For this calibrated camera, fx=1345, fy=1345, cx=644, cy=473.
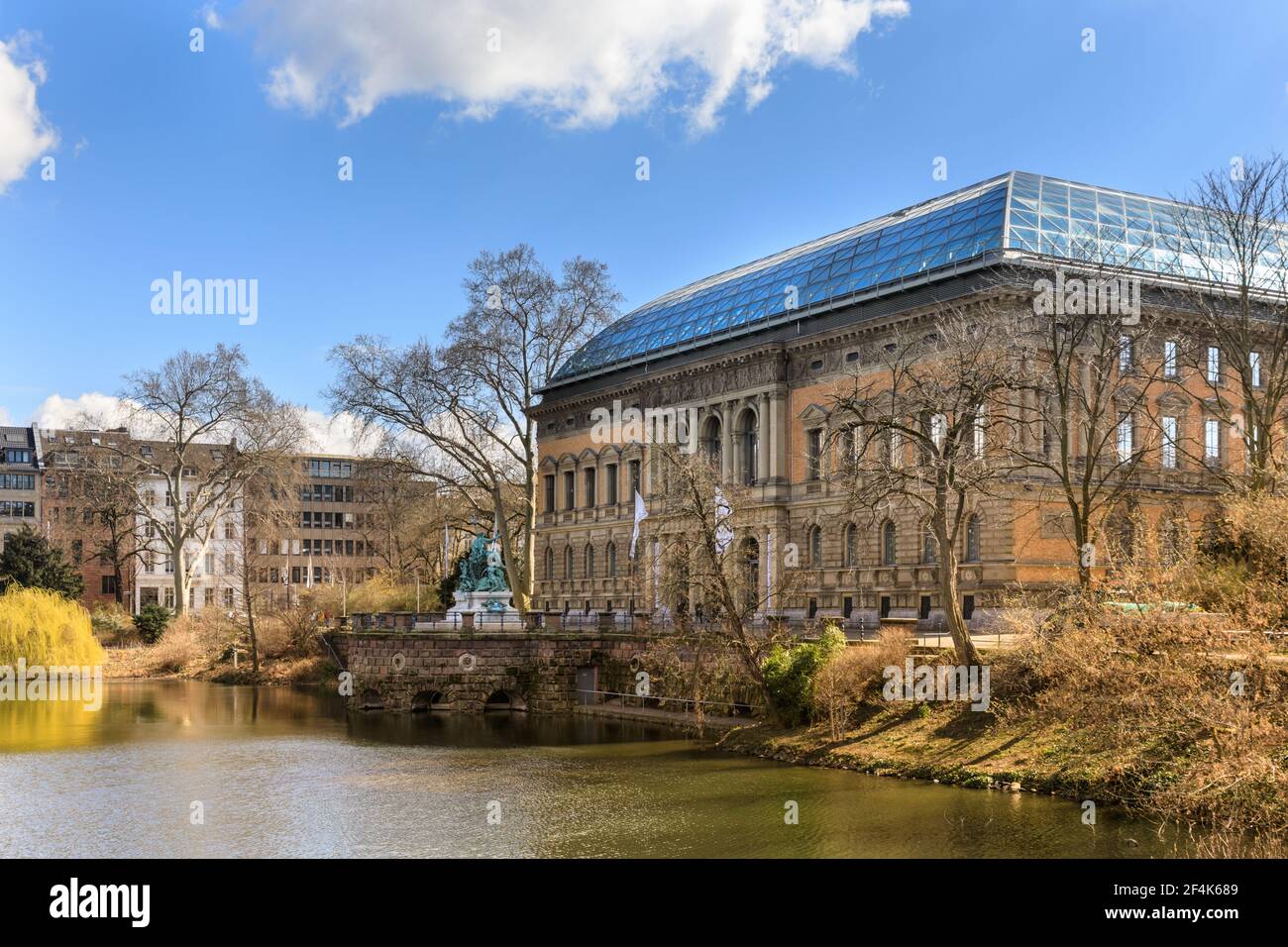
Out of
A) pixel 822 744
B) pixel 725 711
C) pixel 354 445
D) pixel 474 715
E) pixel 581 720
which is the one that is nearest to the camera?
pixel 822 744

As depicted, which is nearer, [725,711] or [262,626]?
[725,711]

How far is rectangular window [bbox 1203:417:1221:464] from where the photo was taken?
5373cm

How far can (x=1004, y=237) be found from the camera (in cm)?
5050

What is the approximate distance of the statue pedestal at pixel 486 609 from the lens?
53.3 meters

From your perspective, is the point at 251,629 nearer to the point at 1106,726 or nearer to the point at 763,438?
the point at 763,438

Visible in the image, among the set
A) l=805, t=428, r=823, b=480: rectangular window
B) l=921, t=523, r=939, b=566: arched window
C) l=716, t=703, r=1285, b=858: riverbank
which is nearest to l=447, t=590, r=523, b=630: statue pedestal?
l=805, t=428, r=823, b=480: rectangular window

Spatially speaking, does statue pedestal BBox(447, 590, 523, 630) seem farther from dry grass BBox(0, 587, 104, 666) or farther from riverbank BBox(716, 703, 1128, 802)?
riverbank BBox(716, 703, 1128, 802)

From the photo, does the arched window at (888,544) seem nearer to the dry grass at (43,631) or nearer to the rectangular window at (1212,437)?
the rectangular window at (1212,437)
